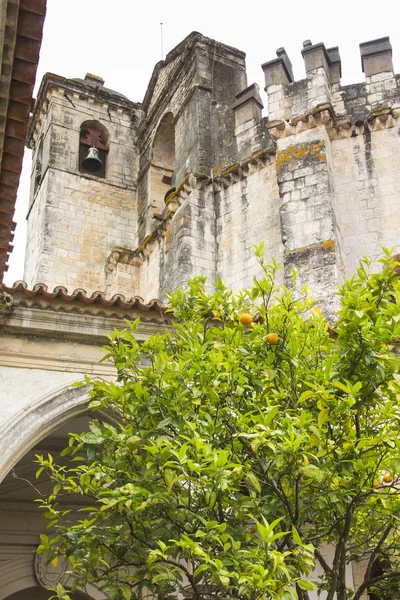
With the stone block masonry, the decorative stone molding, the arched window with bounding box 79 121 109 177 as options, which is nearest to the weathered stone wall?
the stone block masonry

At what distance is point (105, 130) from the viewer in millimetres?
15812

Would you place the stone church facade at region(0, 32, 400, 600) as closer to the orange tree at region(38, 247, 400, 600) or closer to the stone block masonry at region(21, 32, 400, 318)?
the stone block masonry at region(21, 32, 400, 318)

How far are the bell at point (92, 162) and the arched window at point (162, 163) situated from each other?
1154 millimetres

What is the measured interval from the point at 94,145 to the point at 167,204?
13.3 feet

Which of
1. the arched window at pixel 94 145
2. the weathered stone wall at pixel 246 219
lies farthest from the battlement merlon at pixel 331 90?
the arched window at pixel 94 145

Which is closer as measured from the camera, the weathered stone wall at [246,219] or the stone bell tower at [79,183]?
the weathered stone wall at [246,219]

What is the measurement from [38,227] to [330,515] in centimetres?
1110

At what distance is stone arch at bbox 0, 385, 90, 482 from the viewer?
21.4 feet

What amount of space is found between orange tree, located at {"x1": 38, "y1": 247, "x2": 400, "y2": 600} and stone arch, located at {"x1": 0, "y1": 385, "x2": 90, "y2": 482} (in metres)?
2.07

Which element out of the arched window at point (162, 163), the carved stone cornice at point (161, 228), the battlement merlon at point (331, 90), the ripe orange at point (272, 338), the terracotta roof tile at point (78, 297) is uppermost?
the arched window at point (162, 163)

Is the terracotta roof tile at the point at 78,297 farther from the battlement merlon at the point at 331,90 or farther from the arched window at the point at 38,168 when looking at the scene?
the arched window at the point at 38,168

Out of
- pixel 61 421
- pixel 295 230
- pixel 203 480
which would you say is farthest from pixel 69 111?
pixel 203 480

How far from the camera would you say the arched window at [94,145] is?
1520cm

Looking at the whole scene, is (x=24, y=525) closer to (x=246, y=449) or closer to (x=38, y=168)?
(x=246, y=449)
